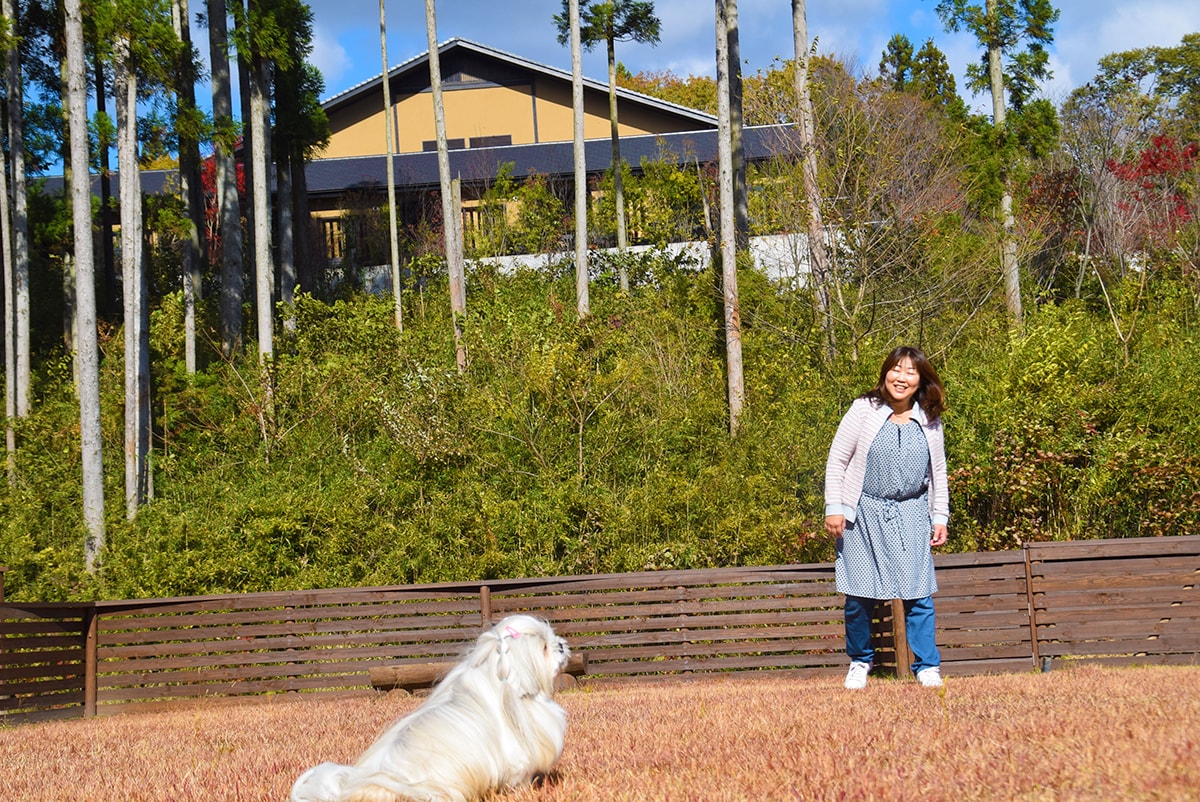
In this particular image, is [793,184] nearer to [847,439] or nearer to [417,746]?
[847,439]

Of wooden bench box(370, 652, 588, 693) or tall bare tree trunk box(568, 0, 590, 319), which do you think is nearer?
wooden bench box(370, 652, 588, 693)

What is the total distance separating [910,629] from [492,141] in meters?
33.7

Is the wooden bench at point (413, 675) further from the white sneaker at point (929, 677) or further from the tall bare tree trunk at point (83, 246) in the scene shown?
the tall bare tree trunk at point (83, 246)

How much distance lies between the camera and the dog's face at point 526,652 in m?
4.14

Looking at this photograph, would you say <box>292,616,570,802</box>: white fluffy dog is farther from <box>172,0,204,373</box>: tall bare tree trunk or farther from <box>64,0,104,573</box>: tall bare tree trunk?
<box>172,0,204,373</box>: tall bare tree trunk

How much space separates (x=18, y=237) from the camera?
2297cm

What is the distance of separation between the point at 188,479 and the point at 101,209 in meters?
12.9

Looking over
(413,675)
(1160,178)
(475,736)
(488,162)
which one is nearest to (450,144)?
(488,162)

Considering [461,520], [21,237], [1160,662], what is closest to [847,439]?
[1160,662]

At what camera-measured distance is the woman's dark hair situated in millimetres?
6871

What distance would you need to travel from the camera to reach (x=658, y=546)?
1495 cm

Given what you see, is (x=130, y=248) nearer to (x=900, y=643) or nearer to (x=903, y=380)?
(x=900, y=643)

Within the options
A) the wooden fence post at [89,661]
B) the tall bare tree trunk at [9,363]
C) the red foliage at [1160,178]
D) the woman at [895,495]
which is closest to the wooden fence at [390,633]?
the wooden fence post at [89,661]

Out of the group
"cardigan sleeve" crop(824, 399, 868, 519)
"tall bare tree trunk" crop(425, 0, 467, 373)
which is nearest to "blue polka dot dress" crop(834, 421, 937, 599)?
"cardigan sleeve" crop(824, 399, 868, 519)
